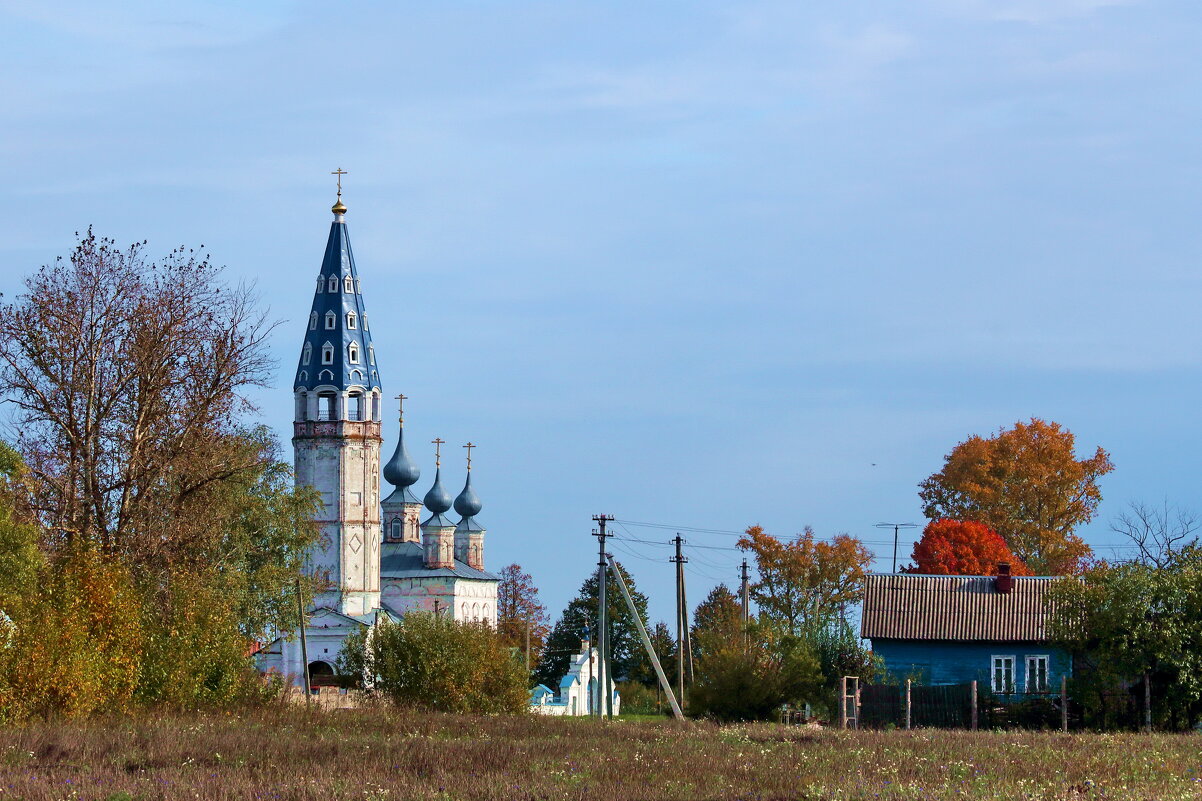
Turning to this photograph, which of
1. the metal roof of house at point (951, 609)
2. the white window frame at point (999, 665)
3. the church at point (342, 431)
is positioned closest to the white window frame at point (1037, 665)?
the white window frame at point (999, 665)

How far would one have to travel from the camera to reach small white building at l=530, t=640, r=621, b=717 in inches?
2803

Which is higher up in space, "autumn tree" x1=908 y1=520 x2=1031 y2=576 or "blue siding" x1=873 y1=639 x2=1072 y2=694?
"autumn tree" x1=908 y1=520 x2=1031 y2=576

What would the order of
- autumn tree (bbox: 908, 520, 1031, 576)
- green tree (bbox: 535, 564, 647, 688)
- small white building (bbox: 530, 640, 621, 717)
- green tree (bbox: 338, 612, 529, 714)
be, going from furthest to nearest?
green tree (bbox: 535, 564, 647, 688) < small white building (bbox: 530, 640, 621, 717) < autumn tree (bbox: 908, 520, 1031, 576) < green tree (bbox: 338, 612, 529, 714)

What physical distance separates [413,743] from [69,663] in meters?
7.31

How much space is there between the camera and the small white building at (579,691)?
7119cm

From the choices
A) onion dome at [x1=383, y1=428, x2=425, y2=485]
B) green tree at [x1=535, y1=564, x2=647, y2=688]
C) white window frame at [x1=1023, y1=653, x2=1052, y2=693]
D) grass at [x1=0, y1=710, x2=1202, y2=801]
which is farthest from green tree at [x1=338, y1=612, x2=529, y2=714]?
onion dome at [x1=383, y1=428, x2=425, y2=485]

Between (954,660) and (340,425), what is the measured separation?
54.5m

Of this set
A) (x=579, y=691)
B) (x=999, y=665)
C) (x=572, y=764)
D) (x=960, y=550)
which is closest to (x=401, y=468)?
(x=579, y=691)

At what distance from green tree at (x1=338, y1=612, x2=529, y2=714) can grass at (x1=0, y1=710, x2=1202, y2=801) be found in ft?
54.2

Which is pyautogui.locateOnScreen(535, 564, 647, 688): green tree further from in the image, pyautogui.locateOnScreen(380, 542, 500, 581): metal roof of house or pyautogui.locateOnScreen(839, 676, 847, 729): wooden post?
pyautogui.locateOnScreen(839, 676, 847, 729): wooden post

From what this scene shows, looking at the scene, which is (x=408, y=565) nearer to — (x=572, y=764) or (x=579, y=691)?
(x=579, y=691)

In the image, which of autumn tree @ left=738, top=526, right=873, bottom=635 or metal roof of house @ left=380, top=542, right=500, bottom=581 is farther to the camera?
metal roof of house @ left=380, top=542, right=500, bottom=581

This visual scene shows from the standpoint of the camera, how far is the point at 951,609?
154ft

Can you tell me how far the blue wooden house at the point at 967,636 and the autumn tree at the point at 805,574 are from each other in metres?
18.5
